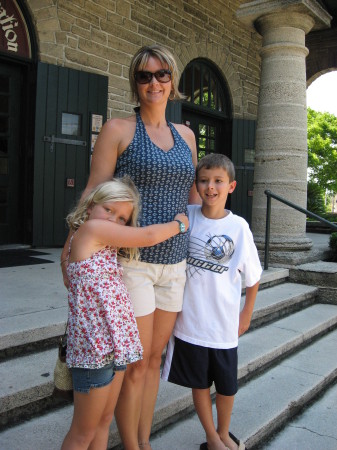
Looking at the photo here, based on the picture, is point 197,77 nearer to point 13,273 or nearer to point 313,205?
point 13,273

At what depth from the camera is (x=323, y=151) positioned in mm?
32969

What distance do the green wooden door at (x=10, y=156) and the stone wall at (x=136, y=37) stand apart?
1.71ft

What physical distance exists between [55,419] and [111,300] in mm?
955

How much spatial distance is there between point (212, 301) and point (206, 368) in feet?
1.02

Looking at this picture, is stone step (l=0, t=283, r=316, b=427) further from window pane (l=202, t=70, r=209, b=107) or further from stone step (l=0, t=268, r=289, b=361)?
window pane (l=202, t=70, r=209, b=107)

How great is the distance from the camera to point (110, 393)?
5.53ft

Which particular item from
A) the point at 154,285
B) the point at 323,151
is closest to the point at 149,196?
the point at 154,285

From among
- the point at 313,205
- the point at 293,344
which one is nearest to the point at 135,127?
the point at 293,344

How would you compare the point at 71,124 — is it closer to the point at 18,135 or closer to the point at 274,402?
the point at 18,135

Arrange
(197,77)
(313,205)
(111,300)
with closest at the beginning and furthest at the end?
(111,300) < (197,77) < (313,205)

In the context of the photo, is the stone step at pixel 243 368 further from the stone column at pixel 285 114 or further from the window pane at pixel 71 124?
the window pane at pixel 71 124

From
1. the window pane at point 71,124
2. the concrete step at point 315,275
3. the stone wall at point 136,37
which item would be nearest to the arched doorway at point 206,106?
the stone wall at point 136,37

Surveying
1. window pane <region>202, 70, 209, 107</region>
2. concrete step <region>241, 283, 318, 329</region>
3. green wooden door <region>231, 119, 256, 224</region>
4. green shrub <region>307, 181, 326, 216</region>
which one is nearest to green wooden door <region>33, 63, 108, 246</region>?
window pane <region>202, 70, 209, 107</region>

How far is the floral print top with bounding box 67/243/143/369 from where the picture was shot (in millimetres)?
1599
